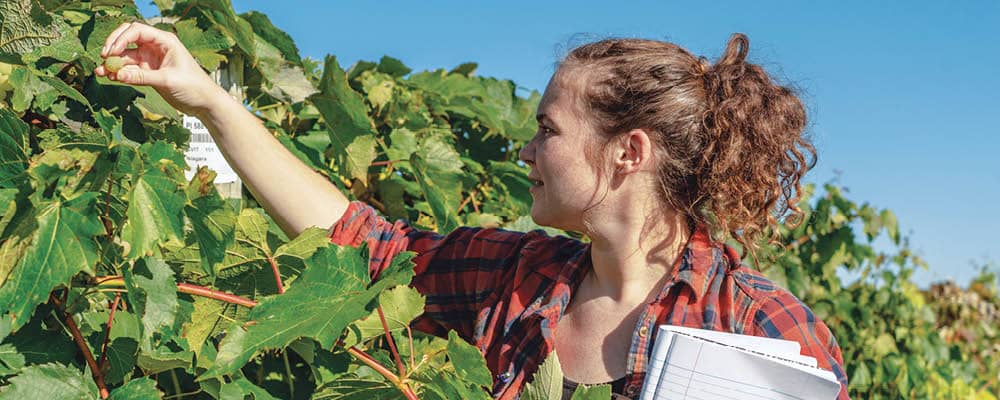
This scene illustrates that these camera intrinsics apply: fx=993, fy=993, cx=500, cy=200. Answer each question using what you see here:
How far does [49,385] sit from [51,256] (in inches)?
8.9

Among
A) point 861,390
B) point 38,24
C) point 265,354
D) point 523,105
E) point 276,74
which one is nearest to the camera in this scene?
point 38,24

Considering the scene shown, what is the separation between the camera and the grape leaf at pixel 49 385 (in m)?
1.17

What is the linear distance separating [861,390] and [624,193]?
3350 mm

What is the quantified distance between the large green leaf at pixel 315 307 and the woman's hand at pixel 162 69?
531mm

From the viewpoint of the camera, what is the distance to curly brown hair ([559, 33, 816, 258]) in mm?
1806

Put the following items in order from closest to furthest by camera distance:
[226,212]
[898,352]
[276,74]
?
1. [226,212]
2. [276,74]
3. [898,352]

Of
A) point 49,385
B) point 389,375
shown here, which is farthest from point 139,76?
point 389,375

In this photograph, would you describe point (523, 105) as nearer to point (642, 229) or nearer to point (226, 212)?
point (642, 229)

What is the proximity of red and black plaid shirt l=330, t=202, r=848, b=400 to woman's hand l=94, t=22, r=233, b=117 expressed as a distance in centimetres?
42

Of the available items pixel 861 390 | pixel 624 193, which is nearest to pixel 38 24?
pixel 624 193

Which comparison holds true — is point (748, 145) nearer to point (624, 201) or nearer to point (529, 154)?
point (624, 201)

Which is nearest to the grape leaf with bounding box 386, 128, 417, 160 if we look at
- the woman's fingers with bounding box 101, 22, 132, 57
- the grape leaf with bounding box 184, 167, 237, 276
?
the woman's fingers with bounding box 101, 22, 132, 57

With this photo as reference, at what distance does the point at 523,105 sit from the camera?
10.2 feet

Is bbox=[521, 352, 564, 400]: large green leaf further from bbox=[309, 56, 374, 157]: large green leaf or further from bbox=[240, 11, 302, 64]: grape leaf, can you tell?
bbox=[240, 11, 302, 64]: grape leaf
